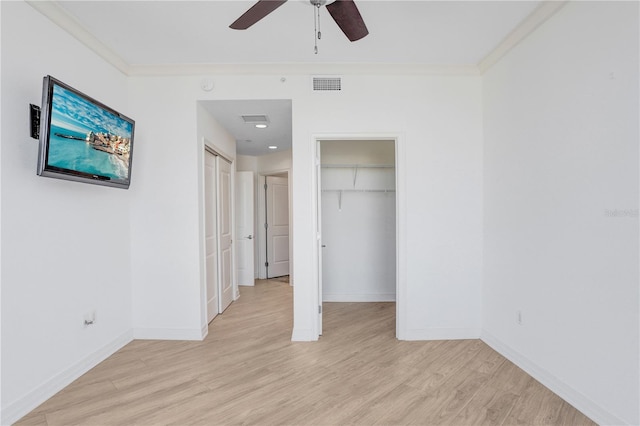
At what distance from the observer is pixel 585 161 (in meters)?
2.02

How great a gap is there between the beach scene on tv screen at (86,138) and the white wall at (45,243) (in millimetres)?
215

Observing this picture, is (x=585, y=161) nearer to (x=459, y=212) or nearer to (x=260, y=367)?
(x=459, y=212)

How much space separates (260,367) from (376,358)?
1.01 meters

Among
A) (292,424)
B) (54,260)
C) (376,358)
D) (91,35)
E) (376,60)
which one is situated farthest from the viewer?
(376,60)

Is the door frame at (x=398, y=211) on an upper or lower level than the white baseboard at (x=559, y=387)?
upper

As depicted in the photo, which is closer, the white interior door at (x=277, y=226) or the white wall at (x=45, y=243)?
the white wall at (x=45, y=243)

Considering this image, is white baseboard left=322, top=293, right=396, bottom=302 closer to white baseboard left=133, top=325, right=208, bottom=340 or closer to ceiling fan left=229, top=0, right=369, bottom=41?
white baseboard left=133, top=325, right=208, bottom=340

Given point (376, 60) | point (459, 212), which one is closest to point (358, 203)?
point (459, 212)

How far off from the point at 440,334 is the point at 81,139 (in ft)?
11.6

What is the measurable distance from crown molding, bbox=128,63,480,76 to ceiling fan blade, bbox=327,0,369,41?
3.57 ft

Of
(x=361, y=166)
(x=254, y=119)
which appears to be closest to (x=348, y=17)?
(x=254, y=119)

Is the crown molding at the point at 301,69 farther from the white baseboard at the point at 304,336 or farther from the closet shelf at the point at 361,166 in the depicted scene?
the white baseboard at the point at 304,336

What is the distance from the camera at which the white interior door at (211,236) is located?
3592 millimetres

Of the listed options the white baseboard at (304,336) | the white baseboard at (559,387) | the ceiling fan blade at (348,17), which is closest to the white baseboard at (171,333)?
the white baseboard at (304,336)
